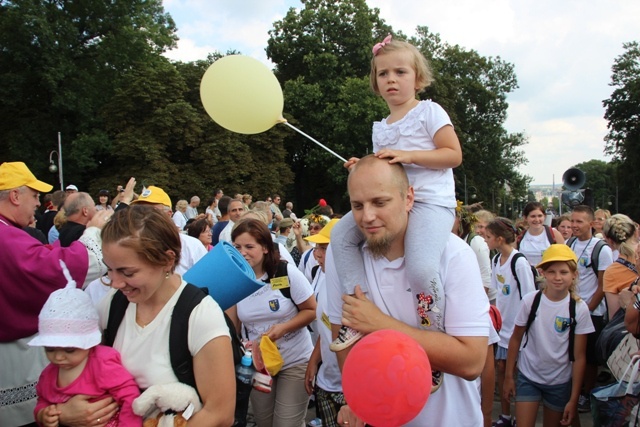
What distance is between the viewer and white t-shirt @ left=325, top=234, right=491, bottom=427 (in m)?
2.04

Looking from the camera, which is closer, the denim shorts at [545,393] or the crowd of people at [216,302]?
the crowd of people at [216,302]

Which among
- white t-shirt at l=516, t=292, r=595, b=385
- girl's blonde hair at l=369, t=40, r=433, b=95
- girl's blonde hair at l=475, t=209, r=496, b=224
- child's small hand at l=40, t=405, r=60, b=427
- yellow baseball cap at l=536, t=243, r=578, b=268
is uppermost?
girl's blonde hair at l=369, t=40, r=433, b=95

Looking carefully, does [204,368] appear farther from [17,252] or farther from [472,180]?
[472,180]

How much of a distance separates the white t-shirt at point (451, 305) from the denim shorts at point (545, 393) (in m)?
2.28

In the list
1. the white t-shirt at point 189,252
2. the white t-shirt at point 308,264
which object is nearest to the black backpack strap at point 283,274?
the white t-shirt at point 189,252

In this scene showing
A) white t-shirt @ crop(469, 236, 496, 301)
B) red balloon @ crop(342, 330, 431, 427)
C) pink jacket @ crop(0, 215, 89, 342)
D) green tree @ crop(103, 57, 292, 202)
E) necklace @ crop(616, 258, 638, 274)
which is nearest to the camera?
red balloon @ crop(342, 330, 431, 427)

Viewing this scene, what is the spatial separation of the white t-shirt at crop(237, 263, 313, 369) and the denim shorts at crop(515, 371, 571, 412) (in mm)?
1865

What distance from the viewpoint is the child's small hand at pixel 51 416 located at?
212cm

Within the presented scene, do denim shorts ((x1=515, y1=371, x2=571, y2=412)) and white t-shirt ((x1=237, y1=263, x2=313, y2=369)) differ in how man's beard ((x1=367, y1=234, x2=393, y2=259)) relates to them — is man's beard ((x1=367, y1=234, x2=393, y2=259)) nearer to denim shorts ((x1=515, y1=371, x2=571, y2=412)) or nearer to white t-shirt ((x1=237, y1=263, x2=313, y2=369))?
white t-shirt ((x1=237, y1=263, x2=313, y2=369))

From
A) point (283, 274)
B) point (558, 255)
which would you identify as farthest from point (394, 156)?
point (558, 255)

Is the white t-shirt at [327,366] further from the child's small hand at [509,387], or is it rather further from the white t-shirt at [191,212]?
the white t-shirt at [191,212]

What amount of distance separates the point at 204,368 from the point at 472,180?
39.3m

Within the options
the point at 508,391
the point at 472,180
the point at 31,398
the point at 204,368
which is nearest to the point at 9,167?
the point at 31,398

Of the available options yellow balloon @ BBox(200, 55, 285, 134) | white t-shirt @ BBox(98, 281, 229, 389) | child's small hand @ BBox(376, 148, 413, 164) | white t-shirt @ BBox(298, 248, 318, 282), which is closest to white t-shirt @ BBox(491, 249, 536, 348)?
white t-shirt @ BBox(298, 248, 318, 282)
